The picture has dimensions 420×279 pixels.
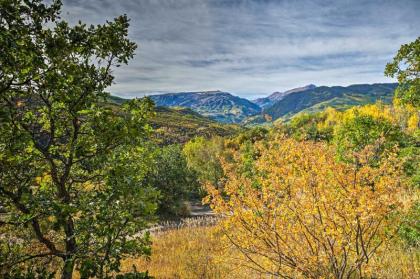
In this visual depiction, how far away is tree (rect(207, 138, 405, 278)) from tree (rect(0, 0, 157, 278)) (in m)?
2.57

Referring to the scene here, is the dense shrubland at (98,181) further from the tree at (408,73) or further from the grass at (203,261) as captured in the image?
the tree at (408,73)

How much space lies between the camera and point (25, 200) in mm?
2984

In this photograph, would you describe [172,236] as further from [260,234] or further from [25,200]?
[25,200]

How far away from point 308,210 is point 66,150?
3.80 m

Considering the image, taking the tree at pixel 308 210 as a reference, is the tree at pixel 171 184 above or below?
below

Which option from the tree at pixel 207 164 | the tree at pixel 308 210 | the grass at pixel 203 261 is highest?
the tree at pixel 308 210

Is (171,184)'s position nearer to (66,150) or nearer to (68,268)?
(66,150)

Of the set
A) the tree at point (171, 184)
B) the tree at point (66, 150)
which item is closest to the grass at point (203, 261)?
the tree at point (66, 150)

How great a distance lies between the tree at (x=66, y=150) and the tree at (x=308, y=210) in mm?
2565

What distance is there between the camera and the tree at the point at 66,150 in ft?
9.80

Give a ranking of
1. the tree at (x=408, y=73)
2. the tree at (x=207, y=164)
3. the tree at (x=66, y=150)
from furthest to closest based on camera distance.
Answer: the tree at (x=207, y=164) → the tree at (x=408, y=73) → the tree at (x=66, y=150)

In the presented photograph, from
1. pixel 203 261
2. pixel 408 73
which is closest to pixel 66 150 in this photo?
pixel 203 261

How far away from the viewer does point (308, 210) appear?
4.83 m

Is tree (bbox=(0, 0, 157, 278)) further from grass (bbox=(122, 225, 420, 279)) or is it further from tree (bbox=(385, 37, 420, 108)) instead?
tree (bbox=(385, 37, 420, 108))
